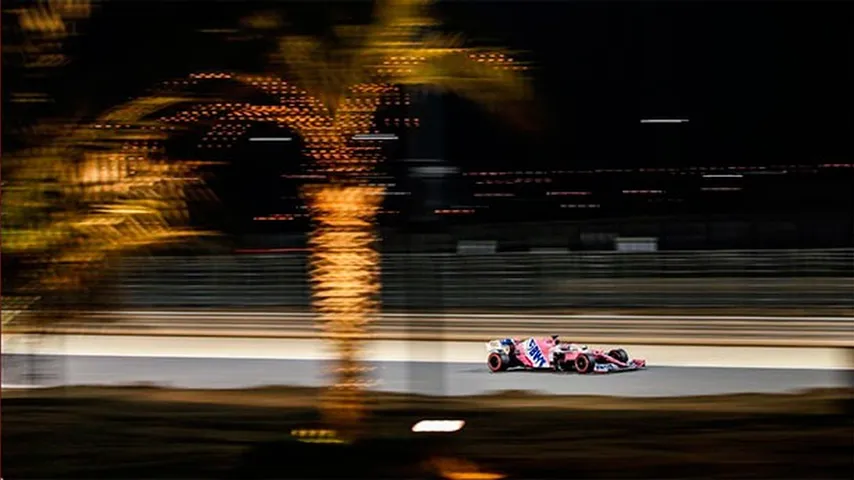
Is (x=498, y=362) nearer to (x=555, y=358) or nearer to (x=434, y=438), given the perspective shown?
(x=555, y=358)

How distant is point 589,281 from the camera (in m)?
16.4

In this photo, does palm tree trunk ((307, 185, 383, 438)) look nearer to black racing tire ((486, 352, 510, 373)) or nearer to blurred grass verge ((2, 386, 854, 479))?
blurred grass verge ((2, 386, 854, 479))

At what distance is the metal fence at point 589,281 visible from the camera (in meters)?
14.1

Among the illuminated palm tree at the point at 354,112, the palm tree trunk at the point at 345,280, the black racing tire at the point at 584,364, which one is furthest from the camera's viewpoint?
the black racing tire at the point at 584,364

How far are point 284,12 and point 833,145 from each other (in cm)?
523

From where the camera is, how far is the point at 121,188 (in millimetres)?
5988

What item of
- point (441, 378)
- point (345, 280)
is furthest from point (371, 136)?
point (441, 378)

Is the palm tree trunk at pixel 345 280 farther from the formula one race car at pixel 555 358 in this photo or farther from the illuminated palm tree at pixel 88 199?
the formula one race car at pixel 555 358

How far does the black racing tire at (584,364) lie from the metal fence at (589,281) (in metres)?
3.27

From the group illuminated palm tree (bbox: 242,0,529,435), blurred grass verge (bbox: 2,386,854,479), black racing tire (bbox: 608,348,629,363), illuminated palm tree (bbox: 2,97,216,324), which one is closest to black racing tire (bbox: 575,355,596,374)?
black racing tire (bbox: 608,348,629,363)

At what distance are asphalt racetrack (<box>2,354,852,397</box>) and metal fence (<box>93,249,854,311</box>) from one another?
1652mm

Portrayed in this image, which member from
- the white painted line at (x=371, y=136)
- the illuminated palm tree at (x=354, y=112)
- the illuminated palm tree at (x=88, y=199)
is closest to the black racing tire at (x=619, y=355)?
the illuminated palm tree at (x=354, y=112)

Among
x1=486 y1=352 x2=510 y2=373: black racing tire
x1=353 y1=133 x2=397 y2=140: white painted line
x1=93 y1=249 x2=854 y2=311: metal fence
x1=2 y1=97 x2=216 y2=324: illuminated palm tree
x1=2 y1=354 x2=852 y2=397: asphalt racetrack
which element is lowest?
x1=2 y1=354 x2=852 y2=397: asphalt racetrack

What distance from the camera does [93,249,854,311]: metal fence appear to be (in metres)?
14.1
